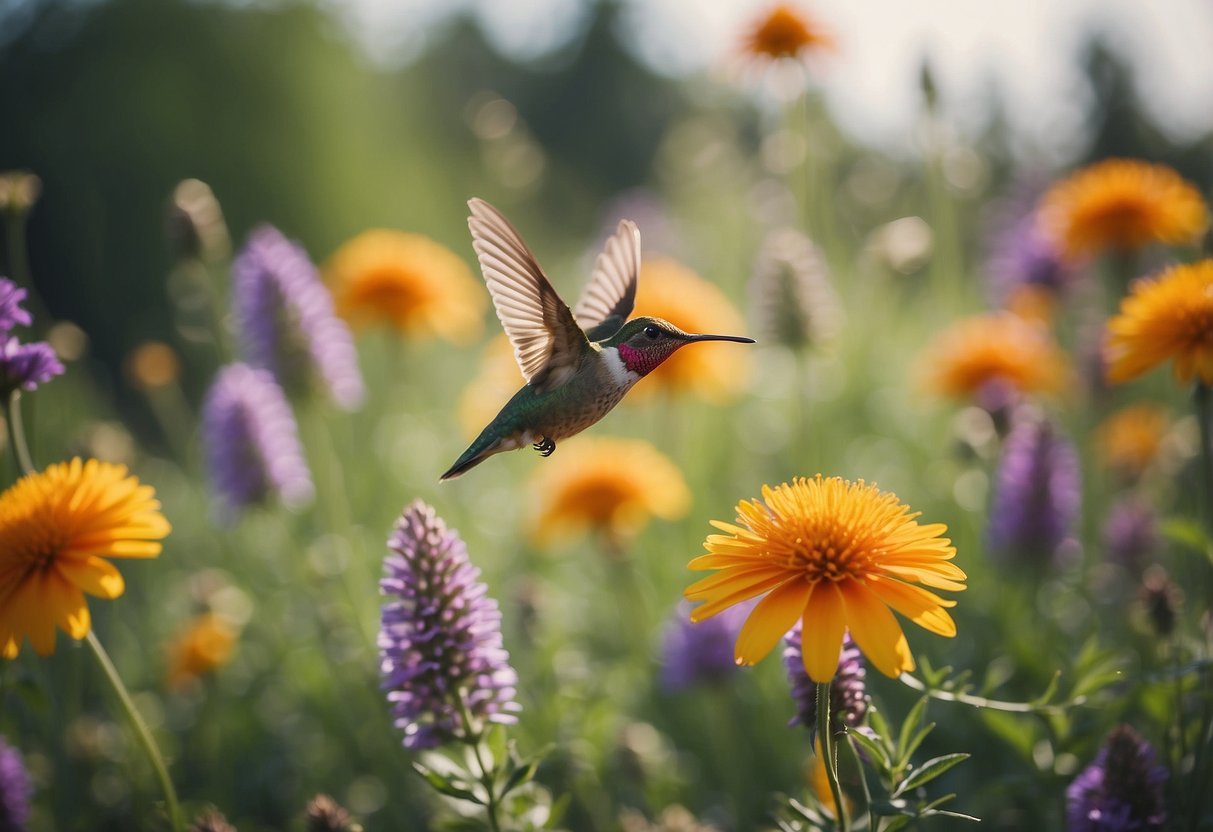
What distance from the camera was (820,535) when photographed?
188 cm

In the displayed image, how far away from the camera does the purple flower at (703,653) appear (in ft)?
11.1

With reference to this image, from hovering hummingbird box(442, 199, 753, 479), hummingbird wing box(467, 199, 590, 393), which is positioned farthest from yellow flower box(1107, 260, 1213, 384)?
hummingbird wing box(467, 199, 590, 393)

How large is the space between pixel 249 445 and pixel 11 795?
5.18 ft

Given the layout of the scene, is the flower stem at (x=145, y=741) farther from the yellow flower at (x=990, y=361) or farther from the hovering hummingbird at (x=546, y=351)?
the yellow flower at (x=990, y=361)

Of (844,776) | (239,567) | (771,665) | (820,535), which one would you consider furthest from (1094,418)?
(239,567)

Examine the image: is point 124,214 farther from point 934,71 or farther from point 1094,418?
point 1094,418

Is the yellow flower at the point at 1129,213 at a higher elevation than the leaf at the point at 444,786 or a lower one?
higher

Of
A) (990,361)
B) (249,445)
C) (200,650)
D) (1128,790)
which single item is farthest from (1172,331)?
(200,650)

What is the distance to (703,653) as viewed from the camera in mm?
3391

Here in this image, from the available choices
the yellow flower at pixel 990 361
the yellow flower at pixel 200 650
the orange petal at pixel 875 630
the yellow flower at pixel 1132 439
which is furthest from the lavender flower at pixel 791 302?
the yellow flower at pixel 200 650

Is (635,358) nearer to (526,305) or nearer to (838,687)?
(526,305)

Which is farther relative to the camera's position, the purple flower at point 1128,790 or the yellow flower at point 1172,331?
the yellow flower at point 1172,331

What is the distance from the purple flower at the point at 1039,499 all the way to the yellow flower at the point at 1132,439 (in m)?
1.30

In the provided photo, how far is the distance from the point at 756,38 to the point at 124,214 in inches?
358
